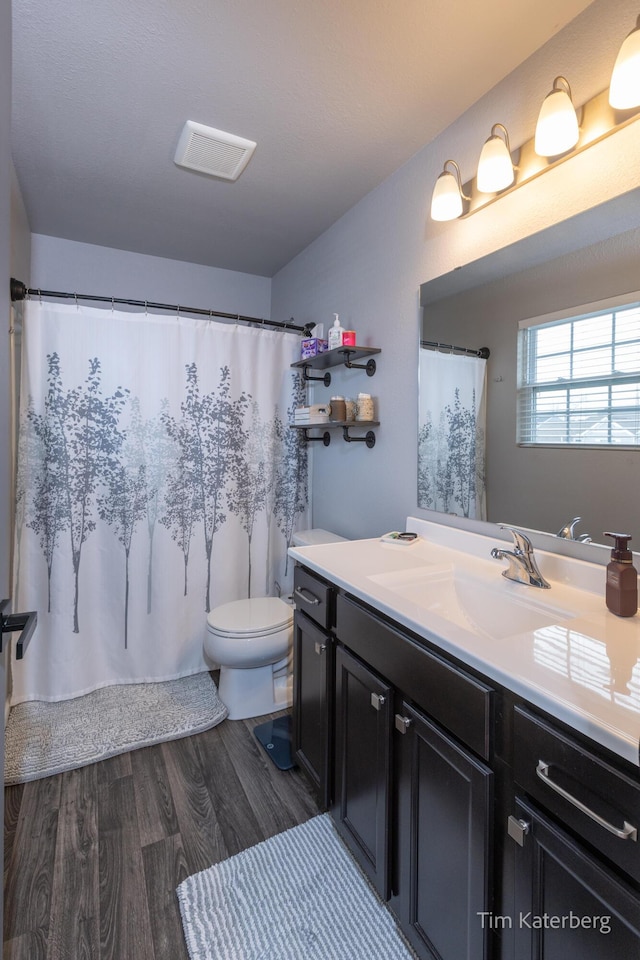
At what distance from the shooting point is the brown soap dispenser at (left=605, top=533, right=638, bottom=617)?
39.2 inches

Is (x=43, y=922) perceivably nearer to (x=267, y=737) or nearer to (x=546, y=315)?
(x=267, y=737)

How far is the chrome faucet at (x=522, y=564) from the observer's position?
4.02ft

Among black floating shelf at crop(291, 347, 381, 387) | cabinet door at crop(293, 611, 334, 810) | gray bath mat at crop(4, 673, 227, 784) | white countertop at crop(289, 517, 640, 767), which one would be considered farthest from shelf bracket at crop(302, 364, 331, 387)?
gray bath mat at crop(4, 673, 227, 784)

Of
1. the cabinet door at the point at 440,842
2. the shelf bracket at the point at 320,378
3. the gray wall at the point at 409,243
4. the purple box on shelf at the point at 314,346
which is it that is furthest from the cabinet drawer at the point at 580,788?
the shelf bracket at the point at 320,378

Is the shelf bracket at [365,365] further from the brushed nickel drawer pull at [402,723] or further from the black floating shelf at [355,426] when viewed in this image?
the brushed nickel drawer pull at [402,723]

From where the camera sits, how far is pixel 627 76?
101 cm

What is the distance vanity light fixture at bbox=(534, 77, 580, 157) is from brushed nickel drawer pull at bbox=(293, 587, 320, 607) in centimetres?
143

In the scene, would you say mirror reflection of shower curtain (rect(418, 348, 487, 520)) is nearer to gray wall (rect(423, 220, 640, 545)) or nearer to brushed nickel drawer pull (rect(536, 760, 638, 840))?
gray wall (rect(423, 220, 640, 545))

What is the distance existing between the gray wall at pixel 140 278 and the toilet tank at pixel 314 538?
5.41 ft

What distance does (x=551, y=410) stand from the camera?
4.24 feet

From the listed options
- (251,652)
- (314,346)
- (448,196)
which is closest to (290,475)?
(314,346)

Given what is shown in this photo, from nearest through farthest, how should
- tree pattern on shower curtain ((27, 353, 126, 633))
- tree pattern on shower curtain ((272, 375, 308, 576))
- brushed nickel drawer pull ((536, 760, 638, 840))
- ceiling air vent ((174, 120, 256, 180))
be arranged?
brushed nickel drawer pull ((536, 760, 638, 840)) → ceiling air vent ((174, 120, 256, 180)) → tree pattern on shower curtain ((27, 353, 126, 633)) → tree pattern on shower curtain ((272, 375, 308, 576))

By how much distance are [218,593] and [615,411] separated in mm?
2006

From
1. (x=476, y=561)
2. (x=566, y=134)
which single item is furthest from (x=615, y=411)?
(x=566, y=134)
